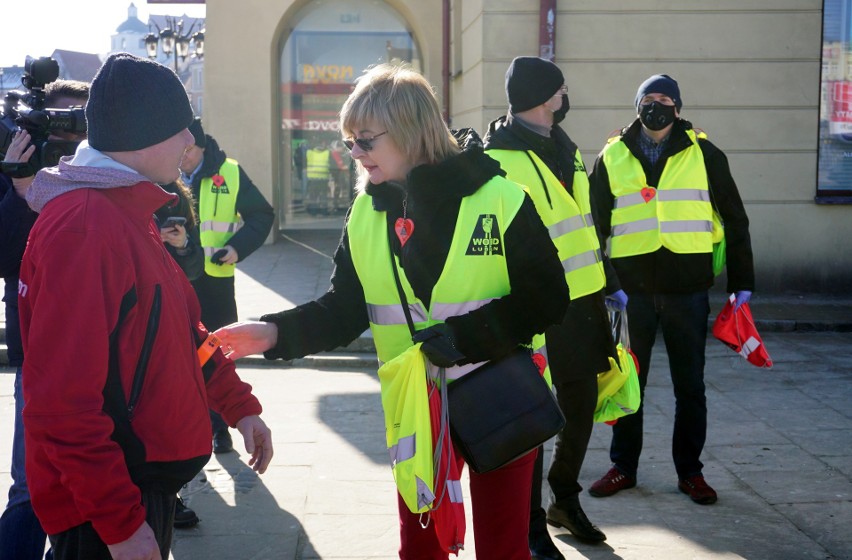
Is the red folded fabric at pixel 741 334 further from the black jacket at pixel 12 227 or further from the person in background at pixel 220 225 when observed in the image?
the black jacket at pixel 12 227

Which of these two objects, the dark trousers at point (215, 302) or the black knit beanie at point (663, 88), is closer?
the black knit beanie at point (663, 88)

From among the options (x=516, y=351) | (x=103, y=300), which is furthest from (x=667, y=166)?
(x=103, y=300)

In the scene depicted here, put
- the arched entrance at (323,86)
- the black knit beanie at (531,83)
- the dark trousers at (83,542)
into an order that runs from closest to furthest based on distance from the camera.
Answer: the dark trousers at (83,542)
the black knit beanie at (531,83)
the arched entrance at (323,86)

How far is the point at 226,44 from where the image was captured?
16328 millimetres

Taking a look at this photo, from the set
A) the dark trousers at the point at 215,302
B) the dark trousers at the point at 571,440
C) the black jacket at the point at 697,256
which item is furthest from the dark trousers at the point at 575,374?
the dark trousers at the point at 215,302

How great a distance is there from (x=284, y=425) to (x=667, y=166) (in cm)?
302

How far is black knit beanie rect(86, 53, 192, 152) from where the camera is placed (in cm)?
250

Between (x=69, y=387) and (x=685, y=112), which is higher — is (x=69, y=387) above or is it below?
below

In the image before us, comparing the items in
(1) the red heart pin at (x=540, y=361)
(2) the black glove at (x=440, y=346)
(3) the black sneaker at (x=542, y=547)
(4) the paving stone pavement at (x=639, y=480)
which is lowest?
(4) the paving stone pavement at (x=639, y=480)

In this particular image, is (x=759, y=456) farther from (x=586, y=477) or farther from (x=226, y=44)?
(x=226, y=44)

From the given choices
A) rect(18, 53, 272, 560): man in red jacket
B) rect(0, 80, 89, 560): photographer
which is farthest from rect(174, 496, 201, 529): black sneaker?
rect(18, 53, 272, 560): man in red jacket

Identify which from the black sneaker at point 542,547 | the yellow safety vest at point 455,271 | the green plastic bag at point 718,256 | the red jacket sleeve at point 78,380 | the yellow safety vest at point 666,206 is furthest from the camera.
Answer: the green plastic bag at point 718,256

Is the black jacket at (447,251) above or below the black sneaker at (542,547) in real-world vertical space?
above

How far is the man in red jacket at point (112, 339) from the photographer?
226cm
